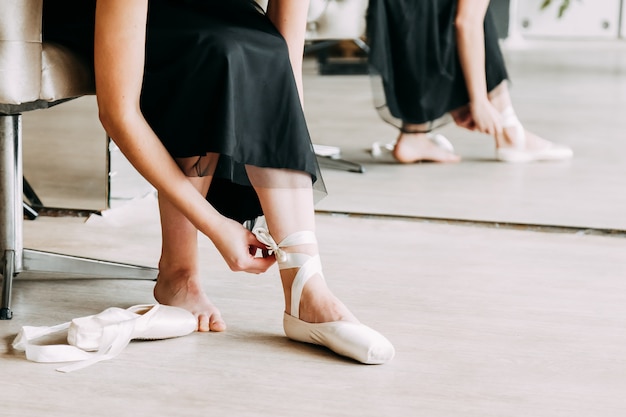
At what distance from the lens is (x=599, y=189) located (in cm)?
241

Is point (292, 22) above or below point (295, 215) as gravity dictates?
above

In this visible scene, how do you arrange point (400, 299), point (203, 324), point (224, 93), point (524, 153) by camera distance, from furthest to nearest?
point (524, 153) < point (400, 299) < point (203, 324) < point (224, 93)

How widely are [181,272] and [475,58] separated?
1.48m

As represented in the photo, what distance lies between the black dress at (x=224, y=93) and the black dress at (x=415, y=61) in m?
1.26

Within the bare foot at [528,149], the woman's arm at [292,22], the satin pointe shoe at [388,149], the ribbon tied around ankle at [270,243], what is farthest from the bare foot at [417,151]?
the ribbon tied around ankle at [270,243]

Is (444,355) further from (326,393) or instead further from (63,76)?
(63,76)

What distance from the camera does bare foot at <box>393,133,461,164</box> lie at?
272cm

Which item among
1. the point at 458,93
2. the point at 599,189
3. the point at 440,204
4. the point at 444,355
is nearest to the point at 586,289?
the point at 444,355

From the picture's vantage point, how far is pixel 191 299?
1.46 metres

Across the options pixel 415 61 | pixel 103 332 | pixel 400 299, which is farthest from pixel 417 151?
pixel 103 332

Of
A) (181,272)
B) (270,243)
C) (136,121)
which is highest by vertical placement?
(136,121)

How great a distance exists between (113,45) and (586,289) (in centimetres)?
91

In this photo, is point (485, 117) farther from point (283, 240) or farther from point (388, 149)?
point (283, 240)

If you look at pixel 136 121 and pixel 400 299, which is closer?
pixel 136 121
